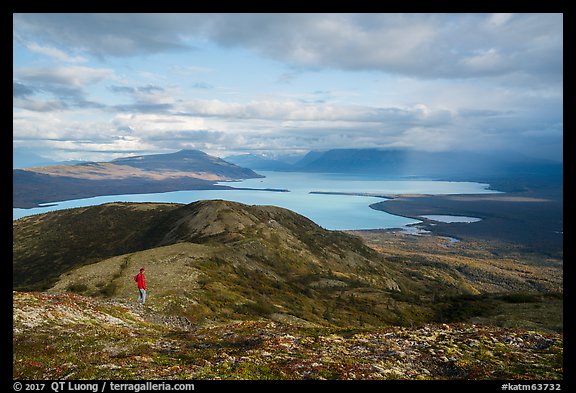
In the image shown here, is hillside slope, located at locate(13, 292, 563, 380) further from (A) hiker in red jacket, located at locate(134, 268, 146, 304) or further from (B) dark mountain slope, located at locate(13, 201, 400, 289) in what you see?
(B) dark mountain slope, located at locate(13, 201, 400, 289)

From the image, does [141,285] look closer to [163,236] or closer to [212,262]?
[212,262]

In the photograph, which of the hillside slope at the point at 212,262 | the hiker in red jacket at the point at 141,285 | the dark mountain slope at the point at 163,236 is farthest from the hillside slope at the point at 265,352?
the dark mountain slope at the point at 163,236

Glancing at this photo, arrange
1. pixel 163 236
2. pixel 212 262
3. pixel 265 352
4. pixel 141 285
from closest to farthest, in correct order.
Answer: pixel 265 352 → pixel 141 285 → pixel 212 262 → pixel 163 236

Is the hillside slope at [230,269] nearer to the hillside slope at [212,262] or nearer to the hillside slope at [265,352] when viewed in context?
the hillside slope at [212,262]

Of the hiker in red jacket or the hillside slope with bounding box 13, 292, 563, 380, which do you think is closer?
the hillside slope with bounding box 13, 292, 563, 380

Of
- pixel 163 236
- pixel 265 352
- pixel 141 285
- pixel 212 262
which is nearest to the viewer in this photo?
pixel 265 352

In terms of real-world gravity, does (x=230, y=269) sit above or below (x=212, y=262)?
below

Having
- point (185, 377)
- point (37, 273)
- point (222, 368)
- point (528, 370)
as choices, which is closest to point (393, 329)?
point (528, 370)

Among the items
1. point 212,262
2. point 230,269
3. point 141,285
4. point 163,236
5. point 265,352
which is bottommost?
point 163,236

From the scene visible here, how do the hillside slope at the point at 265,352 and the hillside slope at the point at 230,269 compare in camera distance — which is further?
the hillside slope at the point at 230,269

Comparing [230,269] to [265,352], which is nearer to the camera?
[265,352]

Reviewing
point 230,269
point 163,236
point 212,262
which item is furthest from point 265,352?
point 163,236

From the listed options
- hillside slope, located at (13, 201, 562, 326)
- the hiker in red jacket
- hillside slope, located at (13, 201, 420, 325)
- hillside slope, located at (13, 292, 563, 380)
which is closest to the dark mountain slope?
hillside slope, located at (13, 201, 420, 325)
